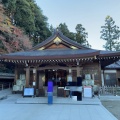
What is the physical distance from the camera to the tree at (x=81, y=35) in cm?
3946

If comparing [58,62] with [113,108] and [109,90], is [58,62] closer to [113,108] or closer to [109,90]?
[109,90]

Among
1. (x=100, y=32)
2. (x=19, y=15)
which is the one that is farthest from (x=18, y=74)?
(x=100, y=32)

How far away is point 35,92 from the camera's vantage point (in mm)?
12148

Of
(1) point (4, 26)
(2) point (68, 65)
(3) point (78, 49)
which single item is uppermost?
(1) point (4, 26)

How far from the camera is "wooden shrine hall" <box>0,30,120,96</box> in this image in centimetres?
1212

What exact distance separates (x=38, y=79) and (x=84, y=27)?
3071 centimetres

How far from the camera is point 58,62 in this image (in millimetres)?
13133

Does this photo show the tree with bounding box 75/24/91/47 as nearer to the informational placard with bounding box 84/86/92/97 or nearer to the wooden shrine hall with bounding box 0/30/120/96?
the wooden shrine hall with bounding box 0/30/120/96

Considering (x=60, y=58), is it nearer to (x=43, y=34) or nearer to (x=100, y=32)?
(x=43, y=34)

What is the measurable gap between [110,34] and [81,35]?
28.3ft

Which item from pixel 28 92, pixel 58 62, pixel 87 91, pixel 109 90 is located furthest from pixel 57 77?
pixel 109 90

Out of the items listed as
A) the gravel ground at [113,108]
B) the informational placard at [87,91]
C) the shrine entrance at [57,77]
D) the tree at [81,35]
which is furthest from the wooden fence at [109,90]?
the tree at [81,35]

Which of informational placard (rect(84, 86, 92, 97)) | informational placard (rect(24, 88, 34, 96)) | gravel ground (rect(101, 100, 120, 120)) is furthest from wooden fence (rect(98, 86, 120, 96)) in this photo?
informational placard (rect(24, 88, 34, 96))

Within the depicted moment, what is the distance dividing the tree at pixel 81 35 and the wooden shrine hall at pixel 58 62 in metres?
24.0
